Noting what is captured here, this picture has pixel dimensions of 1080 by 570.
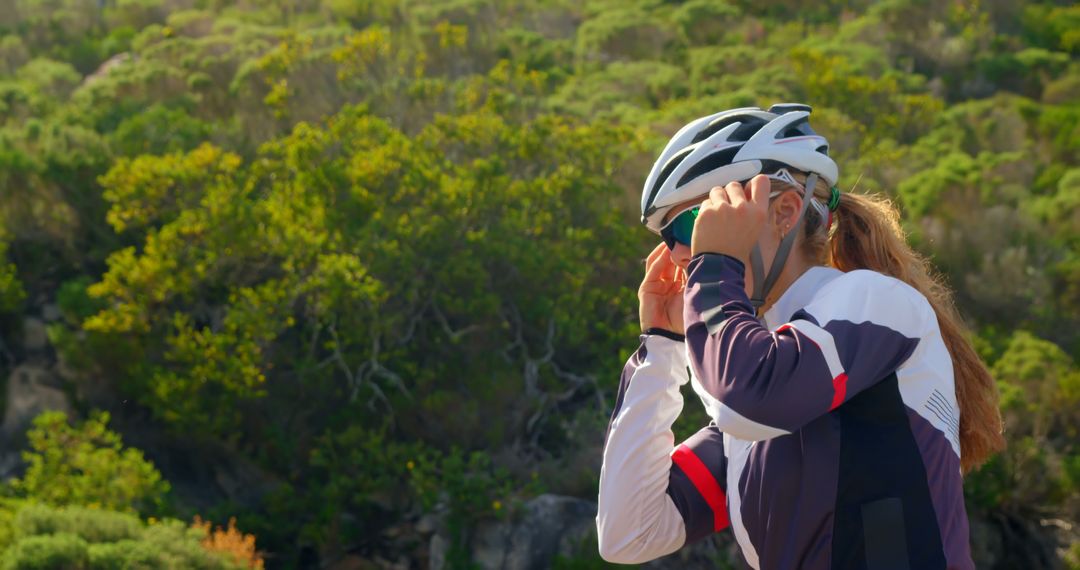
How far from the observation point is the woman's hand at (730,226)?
6.75 feet

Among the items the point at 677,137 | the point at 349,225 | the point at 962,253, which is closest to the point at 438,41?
the point at 349,225

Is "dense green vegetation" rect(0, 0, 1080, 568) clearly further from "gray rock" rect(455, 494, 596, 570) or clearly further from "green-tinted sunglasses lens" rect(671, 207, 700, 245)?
"green-tinted sunglasses lens" rect(671, 207, 700, 245)

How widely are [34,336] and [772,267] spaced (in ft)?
47.4

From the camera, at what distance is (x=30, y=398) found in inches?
565

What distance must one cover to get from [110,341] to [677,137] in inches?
501

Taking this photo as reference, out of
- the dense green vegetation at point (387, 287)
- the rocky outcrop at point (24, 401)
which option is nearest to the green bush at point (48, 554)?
the dense green vegetation at point (387, 287)

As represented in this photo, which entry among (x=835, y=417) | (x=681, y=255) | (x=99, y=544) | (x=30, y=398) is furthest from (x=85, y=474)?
(x=835, y=417)

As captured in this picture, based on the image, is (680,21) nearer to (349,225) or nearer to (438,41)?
(438,41)

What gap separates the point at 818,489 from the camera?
196cm

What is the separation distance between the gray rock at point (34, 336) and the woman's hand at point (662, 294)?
46.2 feet

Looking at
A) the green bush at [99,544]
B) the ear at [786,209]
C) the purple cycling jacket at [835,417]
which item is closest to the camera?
the purple cycling jacket at [835,417]

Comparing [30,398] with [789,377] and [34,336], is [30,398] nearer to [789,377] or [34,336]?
[34,336]

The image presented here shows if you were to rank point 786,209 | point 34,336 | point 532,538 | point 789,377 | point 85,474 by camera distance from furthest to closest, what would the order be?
1. point 34,336
2. point 532,538
3. point 85,474
4. point 786,209
5. point 789,377

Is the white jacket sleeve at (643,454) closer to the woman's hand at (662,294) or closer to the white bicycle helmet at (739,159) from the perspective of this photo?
the woman's hand at (662,294)
